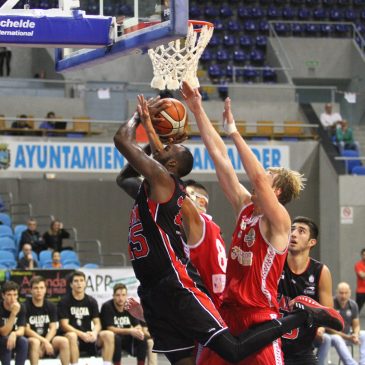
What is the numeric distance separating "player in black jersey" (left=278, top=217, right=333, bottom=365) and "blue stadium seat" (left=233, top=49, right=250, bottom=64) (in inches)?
742

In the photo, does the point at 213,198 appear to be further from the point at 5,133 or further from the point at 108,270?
the point at 108,270

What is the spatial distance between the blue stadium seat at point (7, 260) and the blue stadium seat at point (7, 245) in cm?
42

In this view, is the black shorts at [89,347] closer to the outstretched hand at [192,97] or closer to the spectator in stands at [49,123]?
the outstretched hand at [192,97]

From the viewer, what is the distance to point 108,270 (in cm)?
1622

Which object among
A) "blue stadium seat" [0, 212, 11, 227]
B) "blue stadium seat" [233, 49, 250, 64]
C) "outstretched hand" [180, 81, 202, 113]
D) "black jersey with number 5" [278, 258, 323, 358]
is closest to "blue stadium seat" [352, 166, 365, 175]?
"blue stadium seat" [233, 49, 250, 64]

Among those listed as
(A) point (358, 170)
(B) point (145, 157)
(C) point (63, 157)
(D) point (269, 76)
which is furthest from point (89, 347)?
(D) point (269, 76)

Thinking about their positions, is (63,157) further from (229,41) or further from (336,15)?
(336,15)

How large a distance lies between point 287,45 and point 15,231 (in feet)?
38.2

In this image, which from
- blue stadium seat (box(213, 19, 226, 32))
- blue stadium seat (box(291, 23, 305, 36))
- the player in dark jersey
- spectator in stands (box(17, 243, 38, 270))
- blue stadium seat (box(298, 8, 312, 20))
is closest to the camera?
the player in dark jersey

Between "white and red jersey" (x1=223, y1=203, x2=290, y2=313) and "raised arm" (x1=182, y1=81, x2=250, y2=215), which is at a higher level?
"raised arm" (x1=182, y1=81, x2=250, y2=215)

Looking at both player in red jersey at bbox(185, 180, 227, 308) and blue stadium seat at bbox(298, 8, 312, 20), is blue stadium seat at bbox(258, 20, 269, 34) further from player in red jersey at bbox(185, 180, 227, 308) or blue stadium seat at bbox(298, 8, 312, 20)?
player in red jersey at bbox(185, 180, 227, 308)

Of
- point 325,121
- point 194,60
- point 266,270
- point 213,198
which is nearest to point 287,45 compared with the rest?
point 325,121

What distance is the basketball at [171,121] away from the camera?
6.54 metres

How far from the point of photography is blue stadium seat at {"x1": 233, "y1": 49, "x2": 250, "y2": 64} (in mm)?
26625
